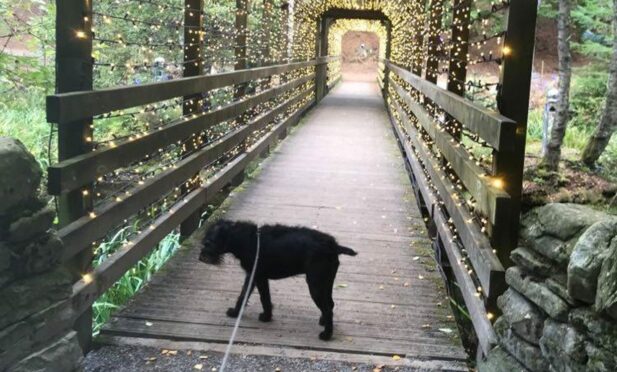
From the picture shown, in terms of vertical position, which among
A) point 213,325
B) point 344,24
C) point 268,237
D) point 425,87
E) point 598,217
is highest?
point 344,24

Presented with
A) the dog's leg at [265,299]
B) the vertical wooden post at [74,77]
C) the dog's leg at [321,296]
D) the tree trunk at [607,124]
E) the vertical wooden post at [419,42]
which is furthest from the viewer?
the vertical wooden post at [419,42]

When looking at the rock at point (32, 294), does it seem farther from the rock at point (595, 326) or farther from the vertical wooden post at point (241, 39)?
the vertical wooden post at point (241, 39)

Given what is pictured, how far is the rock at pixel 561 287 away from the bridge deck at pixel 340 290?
127cm

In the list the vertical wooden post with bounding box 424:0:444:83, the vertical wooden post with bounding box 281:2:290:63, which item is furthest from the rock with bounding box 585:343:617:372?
the vertical wooden post with bounding box 281:2:290:63

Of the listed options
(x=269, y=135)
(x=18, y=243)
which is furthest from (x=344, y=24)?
(x=18, y=243)

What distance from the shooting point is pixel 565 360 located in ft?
6.59

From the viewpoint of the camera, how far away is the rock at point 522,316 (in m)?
2.32

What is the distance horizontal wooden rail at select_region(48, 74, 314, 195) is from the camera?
2.96 m

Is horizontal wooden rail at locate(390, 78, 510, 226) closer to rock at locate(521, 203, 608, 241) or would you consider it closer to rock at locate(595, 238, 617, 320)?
rock at locate(521, 203, 608, 241)

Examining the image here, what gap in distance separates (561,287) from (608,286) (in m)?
0.40

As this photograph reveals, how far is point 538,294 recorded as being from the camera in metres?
2.30

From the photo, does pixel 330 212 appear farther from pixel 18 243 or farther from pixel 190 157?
pixel 18 243

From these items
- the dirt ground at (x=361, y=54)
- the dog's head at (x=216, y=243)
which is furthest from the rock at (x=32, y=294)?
Result: the dirt ground at (x=361, y=54)

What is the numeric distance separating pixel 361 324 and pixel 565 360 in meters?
1.92
